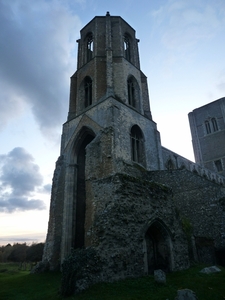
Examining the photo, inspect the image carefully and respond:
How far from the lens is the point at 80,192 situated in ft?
54.4

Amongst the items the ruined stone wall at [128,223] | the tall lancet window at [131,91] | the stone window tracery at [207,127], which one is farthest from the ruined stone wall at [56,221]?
the stone window tracery at [207,127]

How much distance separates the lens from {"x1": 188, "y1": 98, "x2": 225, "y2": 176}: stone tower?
3480 centimetres

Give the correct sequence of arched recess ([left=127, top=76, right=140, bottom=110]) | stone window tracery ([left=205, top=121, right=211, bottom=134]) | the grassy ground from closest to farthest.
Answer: the grassy ground < arched recess ([left=127, top=76, right=140, bottom=110]) < stone window tracery ([left=205, top=121, right=211, bottom=134])

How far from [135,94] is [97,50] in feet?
16.5

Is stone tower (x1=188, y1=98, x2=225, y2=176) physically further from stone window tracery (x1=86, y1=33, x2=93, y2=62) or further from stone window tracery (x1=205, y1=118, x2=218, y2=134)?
stone window tracery (x1=86, y1=33, x2=93, y2=62)

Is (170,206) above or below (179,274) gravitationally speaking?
above

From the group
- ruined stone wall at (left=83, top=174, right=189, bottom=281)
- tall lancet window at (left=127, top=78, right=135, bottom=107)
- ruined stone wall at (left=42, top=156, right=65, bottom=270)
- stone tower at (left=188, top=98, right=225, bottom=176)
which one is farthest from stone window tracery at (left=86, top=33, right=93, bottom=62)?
stone tower at (left=188, top=98, right=225, bottom=176)

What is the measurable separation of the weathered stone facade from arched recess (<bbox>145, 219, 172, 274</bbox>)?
3 centimetres

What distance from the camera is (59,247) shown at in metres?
14.5

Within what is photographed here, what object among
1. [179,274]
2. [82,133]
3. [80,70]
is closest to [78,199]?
[82,133]

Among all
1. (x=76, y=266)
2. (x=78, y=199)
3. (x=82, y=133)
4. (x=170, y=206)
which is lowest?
(x=76, y=266)

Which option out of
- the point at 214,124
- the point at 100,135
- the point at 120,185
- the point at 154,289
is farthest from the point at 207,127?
the point at 154,289

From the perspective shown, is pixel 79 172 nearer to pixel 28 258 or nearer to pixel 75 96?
pixel 75 96

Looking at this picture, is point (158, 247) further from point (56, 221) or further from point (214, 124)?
point (214, 124)
